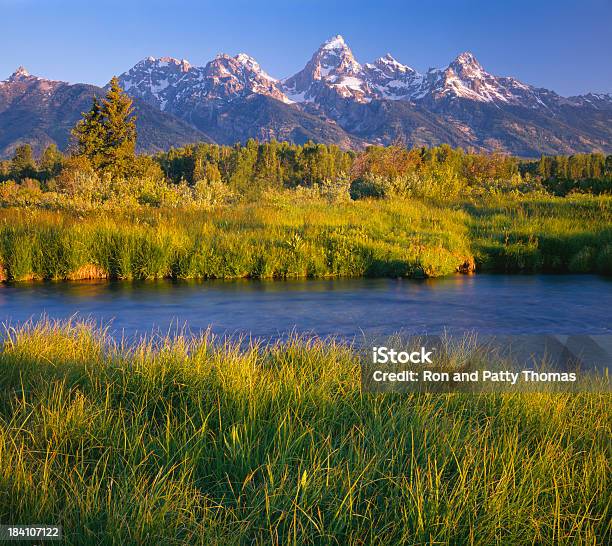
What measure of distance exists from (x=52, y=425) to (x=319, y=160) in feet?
346

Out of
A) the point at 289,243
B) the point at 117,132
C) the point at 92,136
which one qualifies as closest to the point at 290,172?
the point at 117,132

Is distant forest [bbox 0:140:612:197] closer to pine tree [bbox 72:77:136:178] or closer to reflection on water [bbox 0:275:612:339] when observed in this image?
pine tree [bbox 72:77:136:178]

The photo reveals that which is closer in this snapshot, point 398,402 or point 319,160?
point 398,402

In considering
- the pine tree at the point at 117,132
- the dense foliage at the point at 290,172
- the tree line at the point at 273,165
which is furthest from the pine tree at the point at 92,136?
the pine tree at the point at 117,132

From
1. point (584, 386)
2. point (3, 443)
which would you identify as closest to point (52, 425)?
point (3, 443)

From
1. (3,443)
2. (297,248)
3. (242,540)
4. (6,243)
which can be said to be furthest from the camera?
(297,248)

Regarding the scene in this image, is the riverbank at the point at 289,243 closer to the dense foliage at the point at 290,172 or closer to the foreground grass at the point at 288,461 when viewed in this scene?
the dense foliage at the point at 290,172

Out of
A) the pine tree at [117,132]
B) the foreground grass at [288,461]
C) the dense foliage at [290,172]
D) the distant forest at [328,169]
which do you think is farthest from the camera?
the pine tree at [117,132]

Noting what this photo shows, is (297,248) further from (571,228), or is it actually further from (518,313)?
(571,228)

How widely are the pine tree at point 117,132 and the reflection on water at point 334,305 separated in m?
53.2

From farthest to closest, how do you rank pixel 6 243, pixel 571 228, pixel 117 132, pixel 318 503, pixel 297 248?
pixel 117 132
pixel 571 228
pixel 297 248
pixel 6 243
pixel 318 503

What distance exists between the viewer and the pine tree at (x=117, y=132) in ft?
211

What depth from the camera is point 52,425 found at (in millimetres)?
3990

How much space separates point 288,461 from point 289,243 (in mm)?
12148
